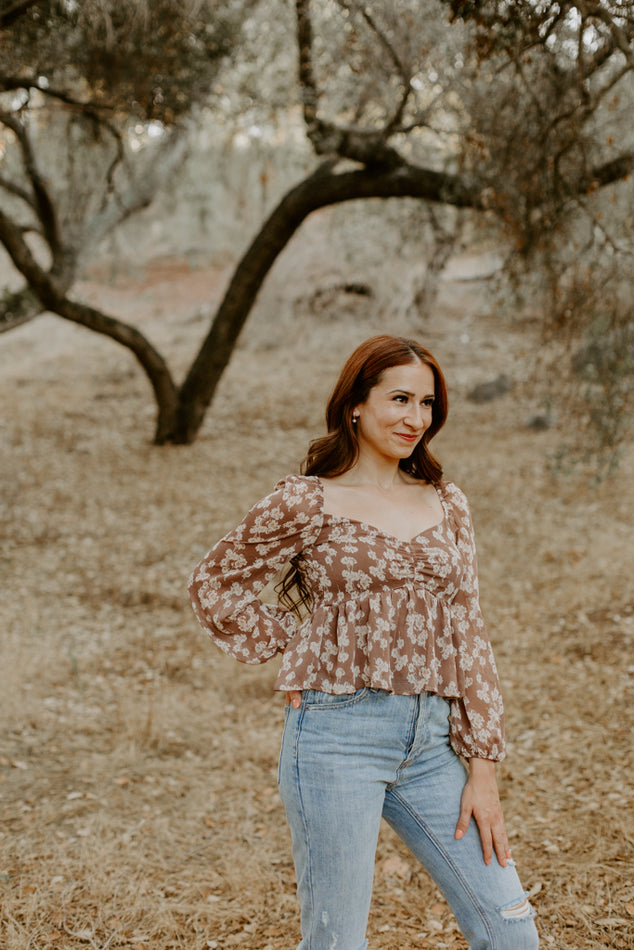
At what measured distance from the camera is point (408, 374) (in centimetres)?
226

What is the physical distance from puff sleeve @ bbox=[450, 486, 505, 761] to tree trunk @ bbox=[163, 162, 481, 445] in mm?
6291

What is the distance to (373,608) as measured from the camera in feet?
6.79

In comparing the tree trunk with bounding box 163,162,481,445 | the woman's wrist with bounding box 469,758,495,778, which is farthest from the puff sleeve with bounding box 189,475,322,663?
the tree trunk with bounding box 163,162,481,445

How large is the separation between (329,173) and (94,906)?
7.84 m

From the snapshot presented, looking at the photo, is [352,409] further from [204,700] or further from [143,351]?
[143,351]

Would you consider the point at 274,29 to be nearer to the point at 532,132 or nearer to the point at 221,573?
the point at 532,132

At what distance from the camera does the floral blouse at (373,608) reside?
6.70 feet

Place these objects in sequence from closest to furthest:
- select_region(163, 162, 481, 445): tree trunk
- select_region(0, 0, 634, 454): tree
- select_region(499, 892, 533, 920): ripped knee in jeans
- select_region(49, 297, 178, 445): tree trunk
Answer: select_region(499, 892, 533, 920): ripped knee in jeans
select_region(0, 0, 634, 454): tree
select_region(163, 162, 481, 445): tree trunk
select_region(49, 297, 178, 445): tree trunk

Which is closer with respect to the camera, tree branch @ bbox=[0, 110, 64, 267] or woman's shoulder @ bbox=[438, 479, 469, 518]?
woman's shoulder @ bbox=[438, 479, 469, 518]

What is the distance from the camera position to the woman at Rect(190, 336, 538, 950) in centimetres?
194

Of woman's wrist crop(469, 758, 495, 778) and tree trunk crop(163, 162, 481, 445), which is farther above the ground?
tree trunk crop(163, 162, 481, 445)

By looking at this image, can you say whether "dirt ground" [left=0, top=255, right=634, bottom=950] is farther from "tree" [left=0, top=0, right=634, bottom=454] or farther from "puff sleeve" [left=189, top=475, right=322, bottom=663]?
"tree" [left=0, top=0, right=634, bottom=454]

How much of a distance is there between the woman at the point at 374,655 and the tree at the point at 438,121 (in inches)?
124

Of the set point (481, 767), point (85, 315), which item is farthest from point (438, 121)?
point (481, 767)
